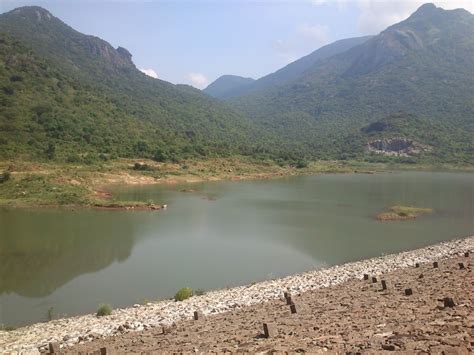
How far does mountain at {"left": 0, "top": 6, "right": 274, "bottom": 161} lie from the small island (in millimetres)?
47485

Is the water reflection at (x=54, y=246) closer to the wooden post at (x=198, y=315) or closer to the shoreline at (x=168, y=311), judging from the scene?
the shoreline at (x=168, y=311)

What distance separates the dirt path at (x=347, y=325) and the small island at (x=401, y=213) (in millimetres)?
23435

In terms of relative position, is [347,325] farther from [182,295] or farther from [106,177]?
[106,177]

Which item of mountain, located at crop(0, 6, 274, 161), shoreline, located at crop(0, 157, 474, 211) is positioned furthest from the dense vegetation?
shoreline, located at crop(0, 157, 474, 211)

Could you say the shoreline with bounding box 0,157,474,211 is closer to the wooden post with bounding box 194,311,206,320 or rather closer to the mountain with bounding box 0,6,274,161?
the mountain with bounding box 0,6,274,161

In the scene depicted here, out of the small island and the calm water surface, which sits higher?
the small island

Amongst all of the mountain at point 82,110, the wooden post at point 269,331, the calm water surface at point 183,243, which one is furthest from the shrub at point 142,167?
the wooden post at point 269,331

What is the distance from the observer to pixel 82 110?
293ft

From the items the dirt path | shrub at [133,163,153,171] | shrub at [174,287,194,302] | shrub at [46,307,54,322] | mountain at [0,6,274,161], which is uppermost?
mountain at [0,6,274,161]

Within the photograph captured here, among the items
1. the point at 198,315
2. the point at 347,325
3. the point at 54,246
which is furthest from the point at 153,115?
the point at 347,325

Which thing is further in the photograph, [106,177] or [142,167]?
[142,167]

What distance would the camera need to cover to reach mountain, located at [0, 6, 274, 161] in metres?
72.6

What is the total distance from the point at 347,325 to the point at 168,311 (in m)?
7.25

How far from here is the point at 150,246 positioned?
87.6 ft
